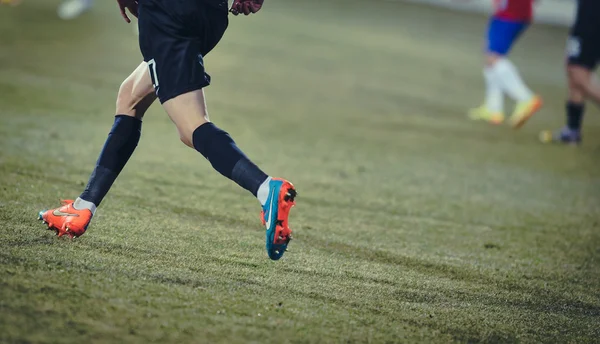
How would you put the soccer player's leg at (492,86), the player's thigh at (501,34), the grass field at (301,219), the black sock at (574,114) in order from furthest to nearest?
the soccer player's leg at (492,86) → the player's thigh at (501,34) → the black sock at (574,114) → the grass field at (301,219)

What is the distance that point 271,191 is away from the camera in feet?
11.1

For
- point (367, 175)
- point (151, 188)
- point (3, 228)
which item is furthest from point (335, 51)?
point (3, 228)

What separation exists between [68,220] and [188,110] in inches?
32.1

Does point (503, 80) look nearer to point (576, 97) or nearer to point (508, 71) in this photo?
point (508, 71)

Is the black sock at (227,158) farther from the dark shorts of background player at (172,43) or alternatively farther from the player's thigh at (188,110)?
the dark shorts of background player at (172,43)

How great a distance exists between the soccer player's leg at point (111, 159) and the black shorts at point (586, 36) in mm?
6363

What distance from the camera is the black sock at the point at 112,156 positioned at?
399 centimetres

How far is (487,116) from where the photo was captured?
10.6 meters

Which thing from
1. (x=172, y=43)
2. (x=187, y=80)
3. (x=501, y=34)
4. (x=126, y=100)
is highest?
(x=172, y=43)

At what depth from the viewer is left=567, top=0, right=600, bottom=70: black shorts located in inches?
354

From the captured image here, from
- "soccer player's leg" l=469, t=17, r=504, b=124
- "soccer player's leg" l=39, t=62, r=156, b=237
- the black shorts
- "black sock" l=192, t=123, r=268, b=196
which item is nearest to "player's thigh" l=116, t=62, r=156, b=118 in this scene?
"soccer player's leg" l=39, t=62, r=156, b=237

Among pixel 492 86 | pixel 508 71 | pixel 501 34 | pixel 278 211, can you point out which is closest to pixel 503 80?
pixel 508 71

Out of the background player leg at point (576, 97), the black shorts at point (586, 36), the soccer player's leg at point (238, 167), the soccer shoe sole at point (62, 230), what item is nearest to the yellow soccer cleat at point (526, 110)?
the background player leg at point (576, 97)

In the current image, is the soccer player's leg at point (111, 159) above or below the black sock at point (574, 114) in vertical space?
above
